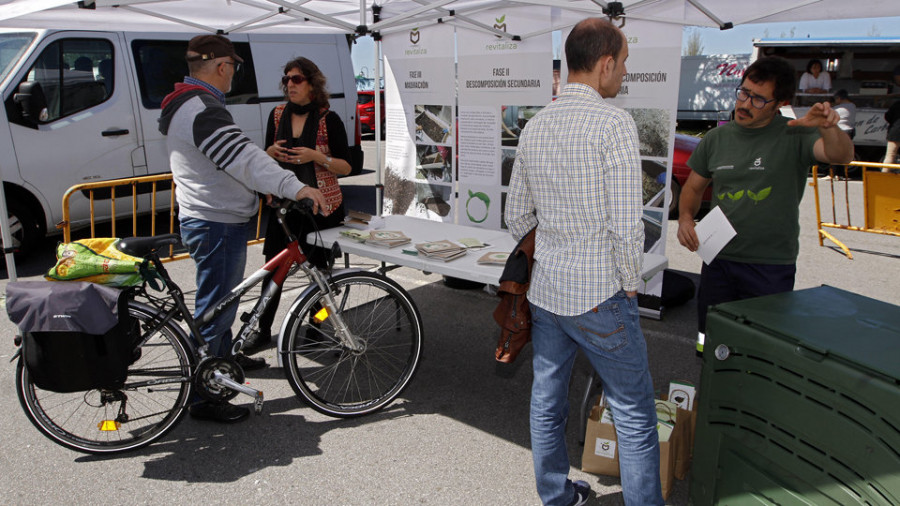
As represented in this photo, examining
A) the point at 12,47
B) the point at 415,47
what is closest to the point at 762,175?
the point at 415,47

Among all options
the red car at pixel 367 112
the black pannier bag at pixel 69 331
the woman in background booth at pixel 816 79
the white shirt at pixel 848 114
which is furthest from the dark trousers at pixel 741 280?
the red car at pixel 367 112

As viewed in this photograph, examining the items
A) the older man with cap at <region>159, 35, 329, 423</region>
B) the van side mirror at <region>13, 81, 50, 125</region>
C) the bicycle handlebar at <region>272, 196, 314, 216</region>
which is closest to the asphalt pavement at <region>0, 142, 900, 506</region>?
the older man with cap at <region>159, 35, 329, 423</region>

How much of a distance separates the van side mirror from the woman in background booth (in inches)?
547

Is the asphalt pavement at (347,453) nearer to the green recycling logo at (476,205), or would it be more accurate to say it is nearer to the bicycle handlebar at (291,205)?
the bicycle handlebar at (291,205)

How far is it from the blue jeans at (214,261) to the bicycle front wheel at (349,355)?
396 mm

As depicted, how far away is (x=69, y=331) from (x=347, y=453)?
4.55 ft

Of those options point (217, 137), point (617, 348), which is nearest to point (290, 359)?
point (217, 137)

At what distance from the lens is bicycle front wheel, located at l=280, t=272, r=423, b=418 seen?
3361 mm

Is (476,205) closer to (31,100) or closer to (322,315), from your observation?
(322,315)

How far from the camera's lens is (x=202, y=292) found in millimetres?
3371

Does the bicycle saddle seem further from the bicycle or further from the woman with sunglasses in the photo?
the woman with sunglasses

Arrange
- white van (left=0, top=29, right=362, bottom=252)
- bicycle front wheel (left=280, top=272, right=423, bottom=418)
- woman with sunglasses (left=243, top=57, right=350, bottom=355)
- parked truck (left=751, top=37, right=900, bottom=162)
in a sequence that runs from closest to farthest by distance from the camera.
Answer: bicycle front wheel (left=280, top=272, right=423, bottom=418) < woman with sunglasses (left=243, top=57, right=350, bottom=355) < white van (left=0, top=29, right=362, bottom=252) < parked truck (left=751, top=37, right=900, bottom=162)

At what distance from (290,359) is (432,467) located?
3.05 ft

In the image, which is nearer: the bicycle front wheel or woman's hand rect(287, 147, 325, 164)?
the bicycle front wheel
